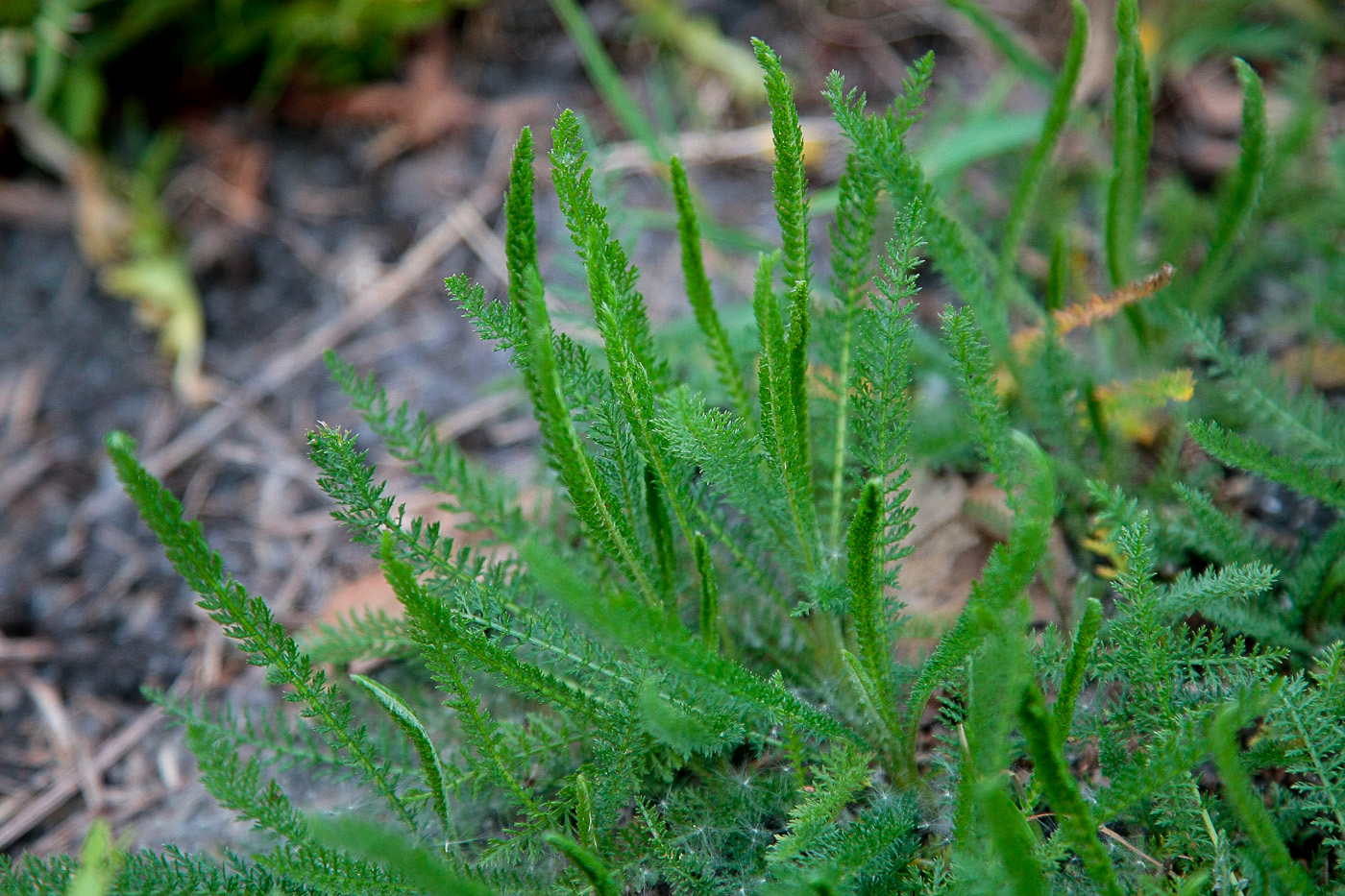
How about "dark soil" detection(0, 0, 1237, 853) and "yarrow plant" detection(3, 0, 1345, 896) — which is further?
"dark soil" detection(0, 0, 1237, 853)

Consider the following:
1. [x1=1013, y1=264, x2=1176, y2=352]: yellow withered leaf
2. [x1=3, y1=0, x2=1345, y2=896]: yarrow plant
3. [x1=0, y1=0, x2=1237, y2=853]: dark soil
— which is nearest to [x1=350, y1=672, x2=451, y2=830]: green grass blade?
[x1=3, y1=0, x2=1345, y2=896]: yarrow plant

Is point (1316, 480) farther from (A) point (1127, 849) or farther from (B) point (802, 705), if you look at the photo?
(B) point (802, 705)

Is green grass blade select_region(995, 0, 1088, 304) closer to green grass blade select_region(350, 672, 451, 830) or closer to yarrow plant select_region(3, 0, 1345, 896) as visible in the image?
yarrow plant select_region(3, 0, 1345, 896)

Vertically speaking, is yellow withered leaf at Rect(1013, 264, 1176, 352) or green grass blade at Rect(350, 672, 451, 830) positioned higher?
yellow withered leaf at Rect(1013, 264, 1176, 352)

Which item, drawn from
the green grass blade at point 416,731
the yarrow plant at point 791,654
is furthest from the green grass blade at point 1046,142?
the green grass blade at point 416,731

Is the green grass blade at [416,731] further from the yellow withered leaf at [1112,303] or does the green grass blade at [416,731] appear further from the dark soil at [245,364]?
the yellow withered leaf at [1112,303]

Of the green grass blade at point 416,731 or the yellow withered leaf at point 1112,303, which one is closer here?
the green grass blade at point 416,731

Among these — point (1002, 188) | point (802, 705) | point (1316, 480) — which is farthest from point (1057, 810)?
point (1002, 188)

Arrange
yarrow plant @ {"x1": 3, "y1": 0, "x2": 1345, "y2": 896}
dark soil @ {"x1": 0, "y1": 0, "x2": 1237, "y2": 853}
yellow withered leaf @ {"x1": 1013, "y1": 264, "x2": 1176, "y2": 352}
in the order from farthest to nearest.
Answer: dark soil @ {"x1": 0, "y1": 0, "x2": 1237, "y2": 853}
yellow withered leaf @ {"x1": 1013, "y1": 264, "x2": 1176, "y2": 352}
yarrow plant @ {"x1": 3, "y1": 0, "x2": 1345, "y2": 896}
